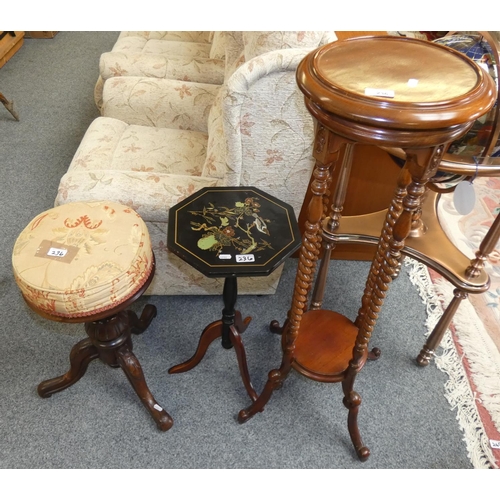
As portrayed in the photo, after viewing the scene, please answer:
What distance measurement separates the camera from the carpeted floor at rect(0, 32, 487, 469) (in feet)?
4.41

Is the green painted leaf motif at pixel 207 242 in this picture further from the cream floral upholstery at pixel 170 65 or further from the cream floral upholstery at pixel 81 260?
the cream floral upholstery at pixel 170 65

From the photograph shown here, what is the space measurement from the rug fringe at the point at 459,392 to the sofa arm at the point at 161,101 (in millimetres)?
1239

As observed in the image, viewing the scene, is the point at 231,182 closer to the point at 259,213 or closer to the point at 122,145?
the point at 259,213

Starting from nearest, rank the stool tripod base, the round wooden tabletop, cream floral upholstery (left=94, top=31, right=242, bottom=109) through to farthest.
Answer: the round wooden tabletop, the stool tripod base, cream floral upholstery (left=94, top=31, right=242, bottom=109)

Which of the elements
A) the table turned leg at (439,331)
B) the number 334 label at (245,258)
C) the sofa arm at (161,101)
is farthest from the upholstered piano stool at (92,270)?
the table turned leg at (439,331)

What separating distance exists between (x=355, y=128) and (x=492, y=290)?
1.47 m

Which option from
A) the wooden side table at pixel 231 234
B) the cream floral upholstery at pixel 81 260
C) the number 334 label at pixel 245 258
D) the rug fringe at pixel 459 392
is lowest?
the rug fringe at pixel 459 392

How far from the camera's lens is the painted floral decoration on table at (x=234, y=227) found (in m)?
1.12

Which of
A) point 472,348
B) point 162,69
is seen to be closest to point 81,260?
point 162,69

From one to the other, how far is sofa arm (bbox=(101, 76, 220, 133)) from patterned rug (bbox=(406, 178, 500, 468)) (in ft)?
3.88

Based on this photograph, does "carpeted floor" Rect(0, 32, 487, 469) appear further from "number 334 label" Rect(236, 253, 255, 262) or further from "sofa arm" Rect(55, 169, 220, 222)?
"number 334 label" Rect(236, 253, 255, 262)

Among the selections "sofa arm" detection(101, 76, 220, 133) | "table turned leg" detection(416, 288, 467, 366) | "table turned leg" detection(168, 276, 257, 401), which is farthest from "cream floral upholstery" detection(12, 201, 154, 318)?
"table turned leg" detection(416, 288, 467, 366)

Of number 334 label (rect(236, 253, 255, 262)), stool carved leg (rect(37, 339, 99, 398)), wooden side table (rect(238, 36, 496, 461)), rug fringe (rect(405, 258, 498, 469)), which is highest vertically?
wooden side table (rect(238, 36, 496, 461))

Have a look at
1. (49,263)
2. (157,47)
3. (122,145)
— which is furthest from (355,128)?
(157,47)
